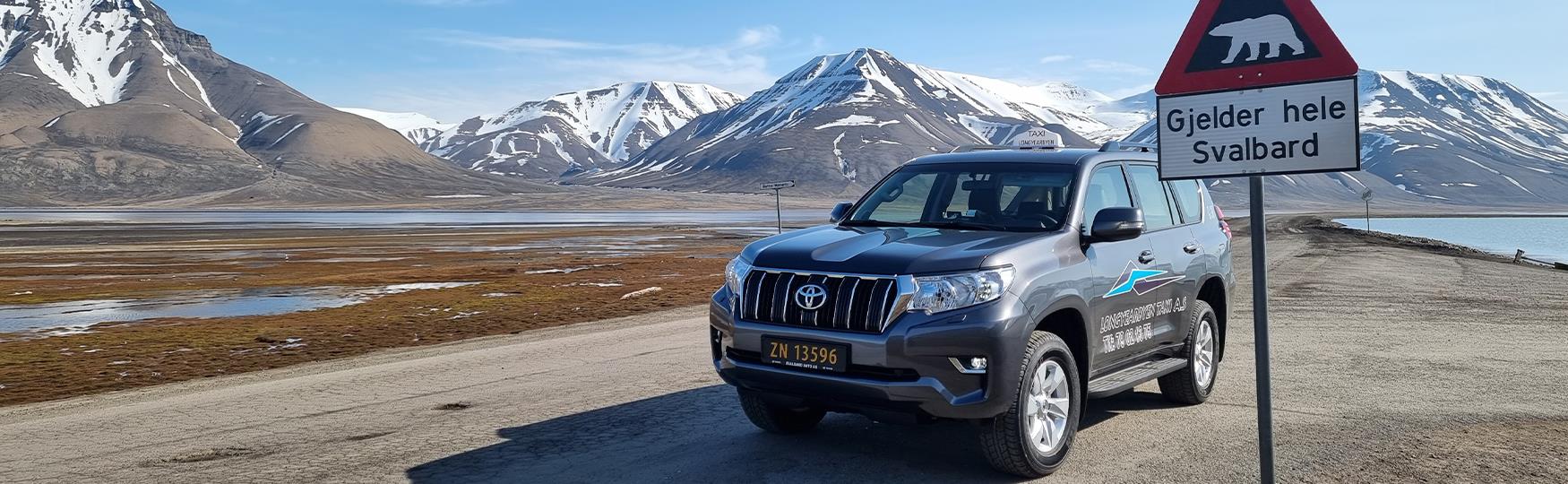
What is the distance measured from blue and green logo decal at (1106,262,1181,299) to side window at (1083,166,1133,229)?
42cm

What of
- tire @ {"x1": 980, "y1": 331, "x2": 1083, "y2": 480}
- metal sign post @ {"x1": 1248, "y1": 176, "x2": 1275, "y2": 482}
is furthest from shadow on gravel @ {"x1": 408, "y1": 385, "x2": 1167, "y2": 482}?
metal sign post @ {"x1": 1248, "y1": 176, "x2": 1275, "y2": 482}

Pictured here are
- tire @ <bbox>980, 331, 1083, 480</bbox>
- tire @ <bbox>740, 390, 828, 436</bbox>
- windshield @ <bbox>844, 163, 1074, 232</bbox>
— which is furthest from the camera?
tire @ <bbox>740, 390, 828, 436</bbox>

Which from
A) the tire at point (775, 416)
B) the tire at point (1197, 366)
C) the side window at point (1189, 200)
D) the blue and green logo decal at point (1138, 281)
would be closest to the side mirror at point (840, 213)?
the tire at point (775, 416)

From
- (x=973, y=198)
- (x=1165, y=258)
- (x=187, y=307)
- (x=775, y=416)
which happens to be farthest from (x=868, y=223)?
(x=187, y=307)

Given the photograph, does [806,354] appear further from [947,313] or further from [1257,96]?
A: [1257,96]

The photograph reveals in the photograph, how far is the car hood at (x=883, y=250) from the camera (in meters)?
5.64

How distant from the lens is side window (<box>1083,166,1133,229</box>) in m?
6.75

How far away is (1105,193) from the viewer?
280 inches

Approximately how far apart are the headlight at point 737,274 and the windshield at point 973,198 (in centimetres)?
107

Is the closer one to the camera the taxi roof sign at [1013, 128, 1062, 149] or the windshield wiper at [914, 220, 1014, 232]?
the windshield wiper at [914, 220, 1014, 232]

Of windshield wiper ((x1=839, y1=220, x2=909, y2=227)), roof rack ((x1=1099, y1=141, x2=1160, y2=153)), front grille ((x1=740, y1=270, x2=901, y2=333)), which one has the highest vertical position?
roof rack ((x1=1099, y1=141, x2=1160, y2=153))

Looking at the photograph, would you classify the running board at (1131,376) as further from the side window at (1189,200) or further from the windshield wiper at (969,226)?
the side window at (1189,200)

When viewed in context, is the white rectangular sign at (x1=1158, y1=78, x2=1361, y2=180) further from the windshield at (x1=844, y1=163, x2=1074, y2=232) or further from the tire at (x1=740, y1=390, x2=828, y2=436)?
the tire at (x1=740, y1=390, x2=828, y2=436)

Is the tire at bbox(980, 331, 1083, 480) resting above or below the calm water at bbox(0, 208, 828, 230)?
above
